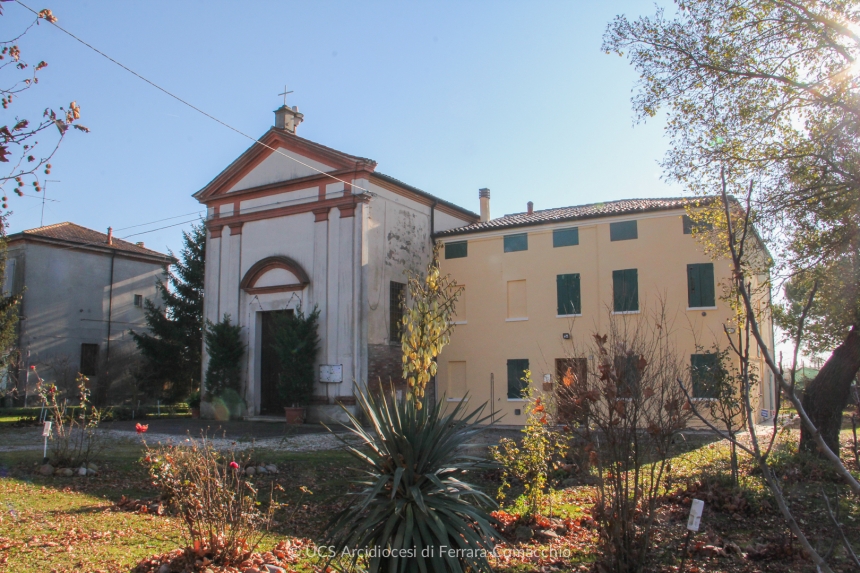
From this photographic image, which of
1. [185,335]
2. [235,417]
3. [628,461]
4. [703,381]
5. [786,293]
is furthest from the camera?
[185,335]

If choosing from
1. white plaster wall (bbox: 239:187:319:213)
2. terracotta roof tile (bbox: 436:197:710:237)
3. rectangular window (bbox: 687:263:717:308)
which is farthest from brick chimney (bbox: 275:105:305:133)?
rectangular window (bbox: 687:263:717:308)

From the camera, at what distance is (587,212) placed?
2272 centimetres

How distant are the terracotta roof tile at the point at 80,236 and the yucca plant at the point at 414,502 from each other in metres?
30.7

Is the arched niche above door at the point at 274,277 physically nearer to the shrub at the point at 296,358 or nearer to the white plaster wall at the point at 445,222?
the shrub at the point at 296,358

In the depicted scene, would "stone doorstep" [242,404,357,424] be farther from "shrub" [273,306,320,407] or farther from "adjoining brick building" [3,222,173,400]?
"adjoining brick building" [3,222,173,400]

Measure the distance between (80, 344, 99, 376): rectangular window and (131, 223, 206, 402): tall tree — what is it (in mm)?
4743

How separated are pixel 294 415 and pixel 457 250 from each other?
27.1 feet

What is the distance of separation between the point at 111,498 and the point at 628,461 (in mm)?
6821

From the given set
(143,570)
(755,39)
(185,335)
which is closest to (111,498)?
(143,570)

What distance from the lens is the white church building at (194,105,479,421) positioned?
2156 cm

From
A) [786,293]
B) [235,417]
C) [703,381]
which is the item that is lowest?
[235,417]

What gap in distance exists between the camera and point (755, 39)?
11.4 metres

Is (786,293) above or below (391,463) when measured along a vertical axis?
above

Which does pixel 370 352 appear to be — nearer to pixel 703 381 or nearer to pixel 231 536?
pixel 703 381
